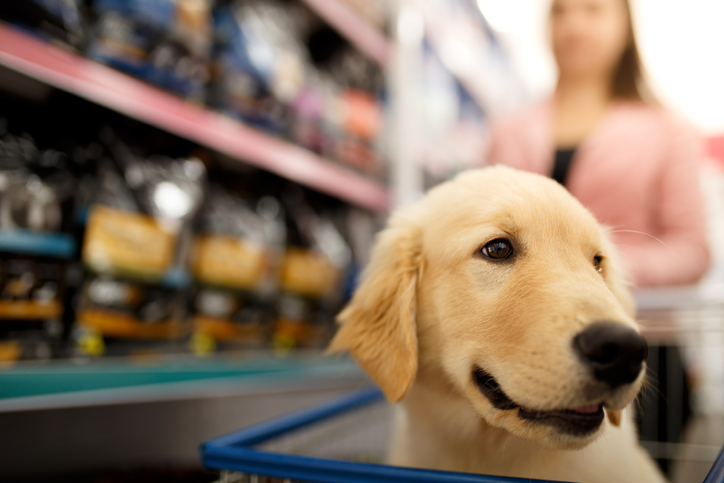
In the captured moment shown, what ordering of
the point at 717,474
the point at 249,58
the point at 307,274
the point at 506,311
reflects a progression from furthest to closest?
the point at 307,274 < the point at 249,58 < the point at 506,311 < the point at 717,474

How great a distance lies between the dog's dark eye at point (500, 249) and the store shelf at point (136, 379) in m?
1.06

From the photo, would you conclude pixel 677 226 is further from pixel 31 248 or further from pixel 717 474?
pixel 31 248

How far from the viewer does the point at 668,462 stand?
1716 mm

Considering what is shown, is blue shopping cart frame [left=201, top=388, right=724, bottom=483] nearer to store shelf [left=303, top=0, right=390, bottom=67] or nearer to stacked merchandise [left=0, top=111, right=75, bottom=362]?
stacked merchandise [left=0, top=111, right=75, bottom=362]

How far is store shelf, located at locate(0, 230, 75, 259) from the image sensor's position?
1163 millimetres

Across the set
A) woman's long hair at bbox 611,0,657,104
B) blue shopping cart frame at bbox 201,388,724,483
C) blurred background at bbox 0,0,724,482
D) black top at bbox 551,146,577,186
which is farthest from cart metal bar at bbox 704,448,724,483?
woman's long hair at bbox 611,0,657,104

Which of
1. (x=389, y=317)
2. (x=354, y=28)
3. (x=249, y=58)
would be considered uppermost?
(x=354, y=28)

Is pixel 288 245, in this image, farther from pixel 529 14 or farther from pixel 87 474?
pixel 529 14

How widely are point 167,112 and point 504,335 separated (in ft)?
4.19

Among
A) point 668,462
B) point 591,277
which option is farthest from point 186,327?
point 668,462

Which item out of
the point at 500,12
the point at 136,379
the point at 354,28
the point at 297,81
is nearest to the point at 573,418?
the point at 136,379

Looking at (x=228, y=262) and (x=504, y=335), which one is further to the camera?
(x=228, y=262)

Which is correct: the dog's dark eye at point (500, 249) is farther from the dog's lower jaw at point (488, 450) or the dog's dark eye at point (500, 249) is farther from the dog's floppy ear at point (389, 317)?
the dog's lower jaw at point (488, 450)

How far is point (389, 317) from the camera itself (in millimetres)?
893
